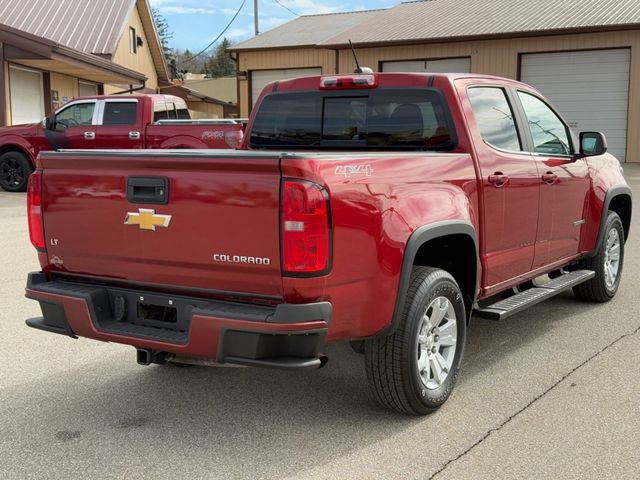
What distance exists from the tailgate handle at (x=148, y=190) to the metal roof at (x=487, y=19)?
2124cm

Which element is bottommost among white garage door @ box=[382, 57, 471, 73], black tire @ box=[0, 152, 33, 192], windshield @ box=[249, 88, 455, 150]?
black tire @ box=[0, 152, 33, 192]

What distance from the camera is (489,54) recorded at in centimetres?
2481

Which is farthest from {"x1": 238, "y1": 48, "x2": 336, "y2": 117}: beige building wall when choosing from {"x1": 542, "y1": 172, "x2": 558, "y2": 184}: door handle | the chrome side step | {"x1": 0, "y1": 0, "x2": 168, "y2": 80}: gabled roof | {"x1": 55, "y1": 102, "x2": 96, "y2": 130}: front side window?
{"x1": 542, "y1": 172, "x2": 558, "y2": 184}: door handle

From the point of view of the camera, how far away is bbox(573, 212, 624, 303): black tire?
21.1ft

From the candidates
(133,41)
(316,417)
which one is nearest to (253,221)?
(316,417)

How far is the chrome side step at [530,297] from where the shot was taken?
4.66 m

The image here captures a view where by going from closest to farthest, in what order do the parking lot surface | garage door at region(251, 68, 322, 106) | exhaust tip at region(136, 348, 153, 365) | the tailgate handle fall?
the parking lot surface, the tailgate handle, exhaust tip at region(136, 348, 153, 365), garage door at region(251, 68, 322, 106)

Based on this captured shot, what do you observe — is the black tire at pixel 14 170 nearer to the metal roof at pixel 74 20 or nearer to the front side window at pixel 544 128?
the metal roof at pixel 74 20

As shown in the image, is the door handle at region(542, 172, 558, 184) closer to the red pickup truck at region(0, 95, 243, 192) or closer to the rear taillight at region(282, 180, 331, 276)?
the rear taillight at region(282, 180, 331, 276)

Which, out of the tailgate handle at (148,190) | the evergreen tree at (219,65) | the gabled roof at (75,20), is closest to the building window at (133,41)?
the gabled roof at (75,20)

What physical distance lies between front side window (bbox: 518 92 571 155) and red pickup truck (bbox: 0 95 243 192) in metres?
10.00

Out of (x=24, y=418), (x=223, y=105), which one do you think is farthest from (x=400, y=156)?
(x=223, y=105)

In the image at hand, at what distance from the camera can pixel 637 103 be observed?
2228 cm

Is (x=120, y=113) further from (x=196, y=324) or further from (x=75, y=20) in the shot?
(x=75, y=20)
